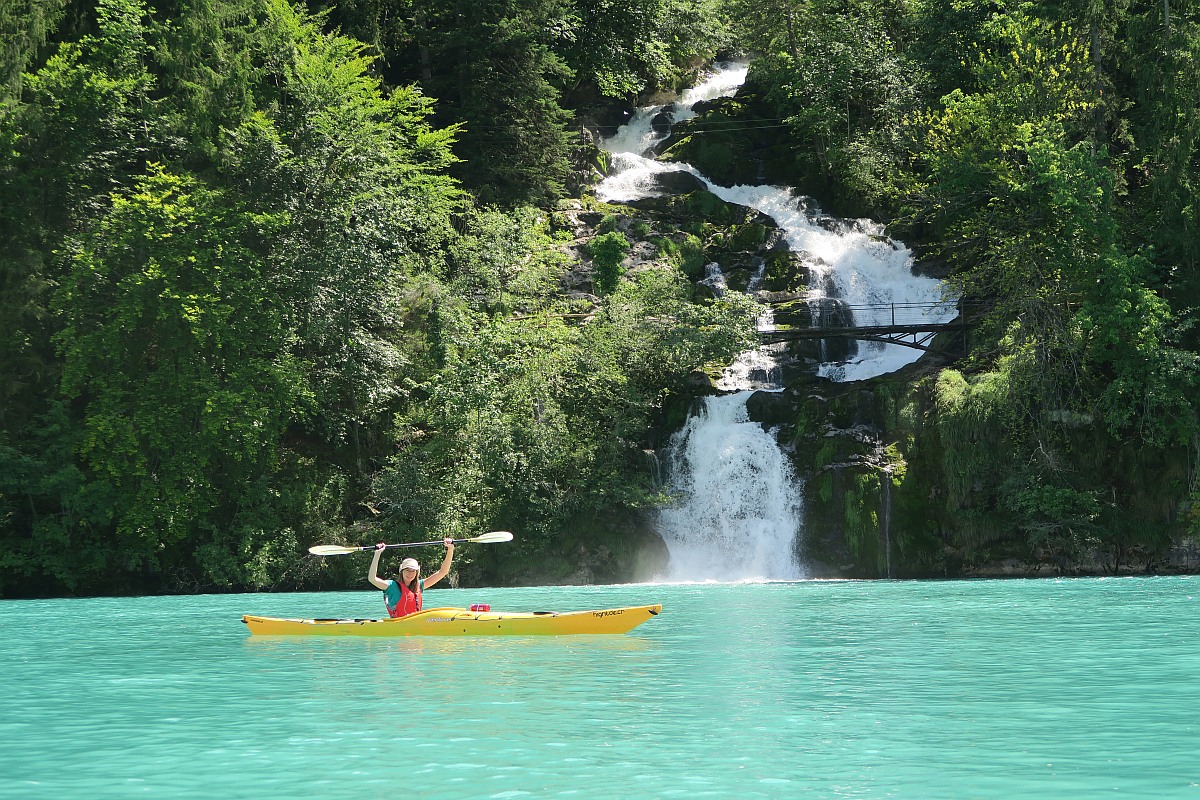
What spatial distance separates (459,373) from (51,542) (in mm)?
9974

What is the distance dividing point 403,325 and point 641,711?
2245 centimetres

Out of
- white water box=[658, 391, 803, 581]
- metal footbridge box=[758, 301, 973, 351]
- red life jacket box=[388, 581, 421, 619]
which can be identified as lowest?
red life jacket box=[388, 581, 421, 619]

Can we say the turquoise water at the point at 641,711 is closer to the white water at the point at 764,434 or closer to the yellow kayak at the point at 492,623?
the yellow kayak at the point at 492,623

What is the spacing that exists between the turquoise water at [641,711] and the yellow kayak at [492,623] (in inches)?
8.3

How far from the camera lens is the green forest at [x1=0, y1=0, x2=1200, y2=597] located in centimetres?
2591

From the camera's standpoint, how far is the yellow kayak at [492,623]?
14711 mm

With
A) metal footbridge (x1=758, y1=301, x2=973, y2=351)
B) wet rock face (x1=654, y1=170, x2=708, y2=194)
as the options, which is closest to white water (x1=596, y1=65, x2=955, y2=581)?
metal footbridge (x1=758, y1=301, x2=973, y2=351)

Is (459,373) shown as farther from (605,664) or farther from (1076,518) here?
(605,664)

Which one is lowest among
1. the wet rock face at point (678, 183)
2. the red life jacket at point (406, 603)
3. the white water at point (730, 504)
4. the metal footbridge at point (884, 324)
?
the red life jacket at point (406, 603)

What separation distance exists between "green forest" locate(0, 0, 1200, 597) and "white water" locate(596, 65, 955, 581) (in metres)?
1.23

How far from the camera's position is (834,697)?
32.1ft

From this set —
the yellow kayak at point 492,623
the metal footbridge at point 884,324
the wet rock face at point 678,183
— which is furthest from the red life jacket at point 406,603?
the wet rock face at point 678,183

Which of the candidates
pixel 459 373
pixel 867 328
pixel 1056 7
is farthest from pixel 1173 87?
pixel 459 373

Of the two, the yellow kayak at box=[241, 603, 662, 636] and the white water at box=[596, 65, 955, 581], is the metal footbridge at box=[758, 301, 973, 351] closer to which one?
the white water at box=[596, 65, 955, 581]
